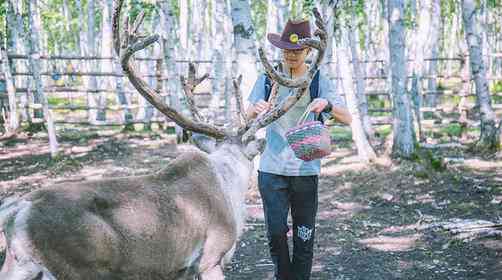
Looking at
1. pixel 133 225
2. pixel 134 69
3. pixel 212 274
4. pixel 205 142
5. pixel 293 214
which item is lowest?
pixel 212 274

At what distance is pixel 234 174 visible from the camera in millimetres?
4102

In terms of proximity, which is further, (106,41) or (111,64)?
(111,64)

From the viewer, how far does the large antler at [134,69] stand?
12.2 feet

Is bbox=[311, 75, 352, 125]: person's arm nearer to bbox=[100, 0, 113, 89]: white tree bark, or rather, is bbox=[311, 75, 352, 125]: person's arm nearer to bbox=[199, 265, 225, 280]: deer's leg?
bbox=[199, 265, 225, 280]: deer's leg

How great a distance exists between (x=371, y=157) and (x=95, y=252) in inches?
291

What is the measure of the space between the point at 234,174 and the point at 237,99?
59 centimetres

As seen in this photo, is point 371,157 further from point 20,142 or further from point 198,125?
point 20,142

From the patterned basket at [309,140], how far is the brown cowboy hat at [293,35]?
540mm

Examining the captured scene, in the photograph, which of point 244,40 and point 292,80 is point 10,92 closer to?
point 244,40

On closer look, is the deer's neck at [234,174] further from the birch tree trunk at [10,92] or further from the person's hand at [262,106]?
the birch tree trunk at [10,92]

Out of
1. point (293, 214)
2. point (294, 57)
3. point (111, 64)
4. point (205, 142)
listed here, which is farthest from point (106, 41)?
point (293, 214)

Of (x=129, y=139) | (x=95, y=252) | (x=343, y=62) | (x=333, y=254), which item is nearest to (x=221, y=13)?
(x=129, y=139)

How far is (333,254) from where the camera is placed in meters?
5.76

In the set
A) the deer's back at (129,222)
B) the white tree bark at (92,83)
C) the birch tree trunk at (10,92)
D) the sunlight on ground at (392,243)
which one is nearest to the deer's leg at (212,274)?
the deer's back at (129,222)
